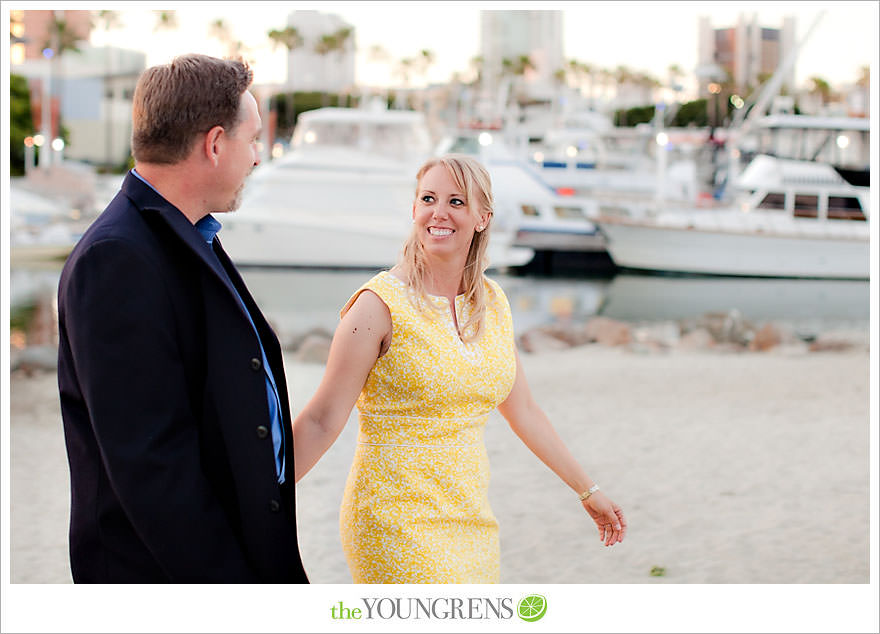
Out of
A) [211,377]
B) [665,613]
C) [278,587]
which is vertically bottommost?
[665,613]

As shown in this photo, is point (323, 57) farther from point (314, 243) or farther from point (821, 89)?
point (314, 243)

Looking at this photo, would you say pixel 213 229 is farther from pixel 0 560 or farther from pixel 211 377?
pixel 0 560

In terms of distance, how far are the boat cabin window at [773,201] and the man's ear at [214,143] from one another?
2644cm

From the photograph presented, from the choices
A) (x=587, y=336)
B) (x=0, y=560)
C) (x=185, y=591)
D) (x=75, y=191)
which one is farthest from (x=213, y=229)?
(x=75, y=191)

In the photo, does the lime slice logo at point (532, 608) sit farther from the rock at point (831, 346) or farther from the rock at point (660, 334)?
the rock at point (831, 346)

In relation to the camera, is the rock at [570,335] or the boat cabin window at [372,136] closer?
the rock at [570,335]

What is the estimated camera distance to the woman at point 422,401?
6.72ft

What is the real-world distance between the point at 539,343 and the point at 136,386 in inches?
481

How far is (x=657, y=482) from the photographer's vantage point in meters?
6.62

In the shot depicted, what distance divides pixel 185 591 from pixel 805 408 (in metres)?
8.41

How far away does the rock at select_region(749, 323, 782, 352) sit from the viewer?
13.6 m

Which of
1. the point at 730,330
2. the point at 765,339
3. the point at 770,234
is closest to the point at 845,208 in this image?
the point at 770,234

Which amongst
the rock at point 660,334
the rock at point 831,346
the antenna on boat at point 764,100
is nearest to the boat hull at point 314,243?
the antenna on boat at point 764,100

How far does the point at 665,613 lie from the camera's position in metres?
2.07
